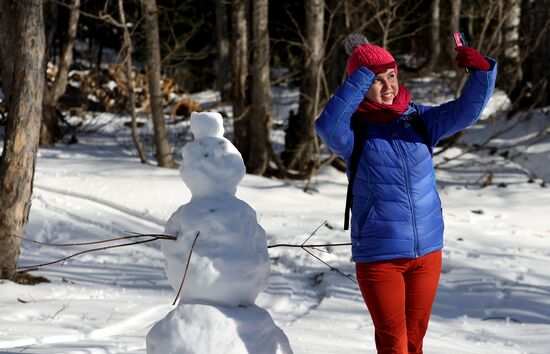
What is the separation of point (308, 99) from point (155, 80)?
6.83ft

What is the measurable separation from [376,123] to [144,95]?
16695 millimetres

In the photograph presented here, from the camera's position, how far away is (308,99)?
415 inches

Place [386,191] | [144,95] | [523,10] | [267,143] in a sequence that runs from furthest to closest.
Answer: [144,95]
[523,10]
[267,143]
[386,191]

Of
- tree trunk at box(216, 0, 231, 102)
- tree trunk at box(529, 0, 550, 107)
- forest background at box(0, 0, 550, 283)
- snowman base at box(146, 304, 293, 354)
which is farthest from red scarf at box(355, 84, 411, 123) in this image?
tree trunk at box(216, 0, 231, 102)

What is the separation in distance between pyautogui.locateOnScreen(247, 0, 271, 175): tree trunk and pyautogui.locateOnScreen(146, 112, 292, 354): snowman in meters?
7.72

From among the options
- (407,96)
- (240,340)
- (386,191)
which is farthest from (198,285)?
(407,96)

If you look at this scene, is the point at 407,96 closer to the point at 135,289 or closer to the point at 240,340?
the point at 240,340

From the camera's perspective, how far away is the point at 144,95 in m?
19.6

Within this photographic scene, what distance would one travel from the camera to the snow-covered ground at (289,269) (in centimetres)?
505

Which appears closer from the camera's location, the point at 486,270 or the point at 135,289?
the point at 135,289

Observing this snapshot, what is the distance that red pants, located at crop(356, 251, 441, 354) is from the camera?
3.33 m

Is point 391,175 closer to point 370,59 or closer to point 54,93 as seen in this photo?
point 370,59

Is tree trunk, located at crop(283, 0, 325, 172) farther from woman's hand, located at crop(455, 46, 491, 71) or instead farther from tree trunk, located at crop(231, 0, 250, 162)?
woman's hand, located at crop(455, 46, 491, 71)

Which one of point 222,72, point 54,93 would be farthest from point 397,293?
point 222,72
